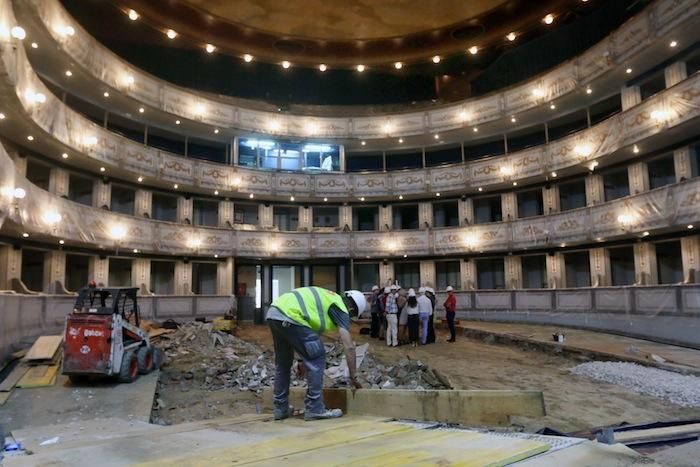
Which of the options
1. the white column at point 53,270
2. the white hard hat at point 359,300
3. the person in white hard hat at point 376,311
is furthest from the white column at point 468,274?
the white hard hat at point 359,300

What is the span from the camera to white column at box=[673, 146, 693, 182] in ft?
64.5

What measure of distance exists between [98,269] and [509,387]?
63.6ft

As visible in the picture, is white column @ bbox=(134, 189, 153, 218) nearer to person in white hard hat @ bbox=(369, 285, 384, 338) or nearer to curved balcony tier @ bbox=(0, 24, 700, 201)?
curved balcony tier @ bbox=(0, 24, 700, 201)

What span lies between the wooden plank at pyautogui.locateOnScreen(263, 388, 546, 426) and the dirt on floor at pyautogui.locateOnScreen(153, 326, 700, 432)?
1.52m

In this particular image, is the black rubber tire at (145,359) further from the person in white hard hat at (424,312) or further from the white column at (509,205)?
the white column at (509,205)

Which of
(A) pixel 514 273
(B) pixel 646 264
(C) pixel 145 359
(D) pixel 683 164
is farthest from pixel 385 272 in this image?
(C) pixel 145 359

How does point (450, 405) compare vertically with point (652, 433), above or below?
above

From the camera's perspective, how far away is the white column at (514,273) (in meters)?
27.2

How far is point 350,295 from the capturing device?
20.2 feet

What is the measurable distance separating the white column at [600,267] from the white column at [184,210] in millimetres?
19875

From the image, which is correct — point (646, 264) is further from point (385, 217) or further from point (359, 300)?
point (359, 300)

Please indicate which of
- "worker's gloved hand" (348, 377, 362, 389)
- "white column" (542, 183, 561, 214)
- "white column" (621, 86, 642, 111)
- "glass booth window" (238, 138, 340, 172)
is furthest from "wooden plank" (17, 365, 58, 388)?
"white column" (542, 183, 561, 214)

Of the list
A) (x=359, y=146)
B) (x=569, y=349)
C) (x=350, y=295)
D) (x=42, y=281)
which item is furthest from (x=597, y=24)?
(x=42, y=281)

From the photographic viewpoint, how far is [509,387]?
10.6 m
